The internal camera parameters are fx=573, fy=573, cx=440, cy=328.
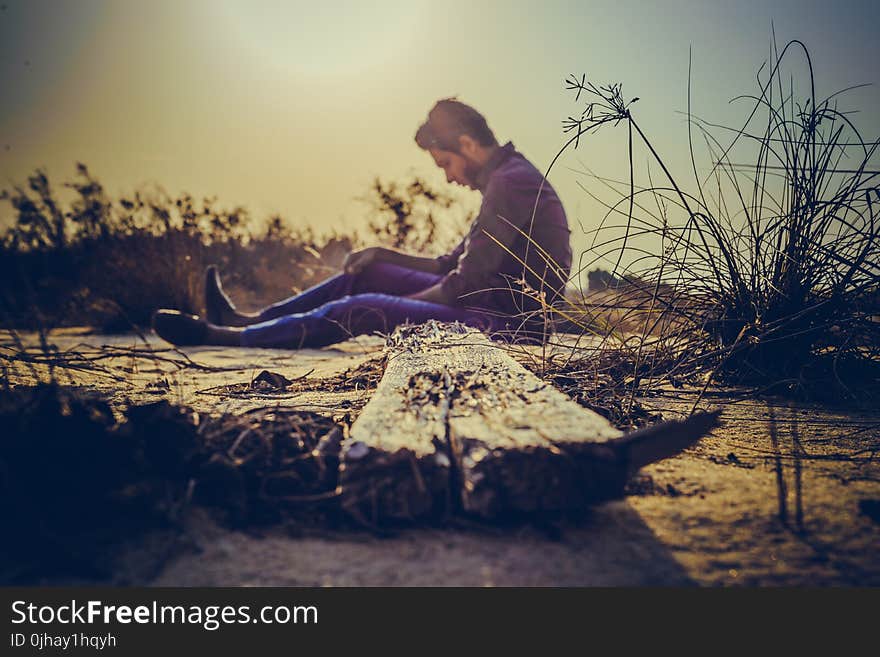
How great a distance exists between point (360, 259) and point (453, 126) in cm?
125

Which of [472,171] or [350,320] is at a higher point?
[472,171]

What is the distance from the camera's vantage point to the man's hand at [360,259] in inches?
181

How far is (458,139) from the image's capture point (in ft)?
14.4

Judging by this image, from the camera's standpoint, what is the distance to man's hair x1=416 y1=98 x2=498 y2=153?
4340 mm

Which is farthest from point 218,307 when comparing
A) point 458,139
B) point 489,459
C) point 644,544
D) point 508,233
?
point 644,544

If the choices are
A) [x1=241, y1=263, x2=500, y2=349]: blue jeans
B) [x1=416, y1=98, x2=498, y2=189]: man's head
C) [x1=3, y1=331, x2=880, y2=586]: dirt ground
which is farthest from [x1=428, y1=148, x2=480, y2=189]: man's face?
[x1=3, y1=331, x2=880, y2=586]: dirt ground

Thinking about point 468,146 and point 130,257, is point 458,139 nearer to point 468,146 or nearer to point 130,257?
point 468,146

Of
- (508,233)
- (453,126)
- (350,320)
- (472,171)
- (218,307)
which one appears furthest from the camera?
(218,307)

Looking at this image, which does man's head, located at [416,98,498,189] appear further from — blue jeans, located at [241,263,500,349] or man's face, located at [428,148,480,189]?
blue jeans, located at [241,263,500,349]

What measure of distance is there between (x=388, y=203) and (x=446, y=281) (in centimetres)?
532

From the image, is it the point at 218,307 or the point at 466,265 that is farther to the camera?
the point at 218,307

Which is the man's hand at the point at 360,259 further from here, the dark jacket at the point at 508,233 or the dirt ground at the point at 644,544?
the dirt ground at the point at 644,544

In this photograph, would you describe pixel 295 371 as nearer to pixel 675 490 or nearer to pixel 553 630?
pixel 675 490

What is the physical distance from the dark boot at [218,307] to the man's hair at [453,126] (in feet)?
7.29
